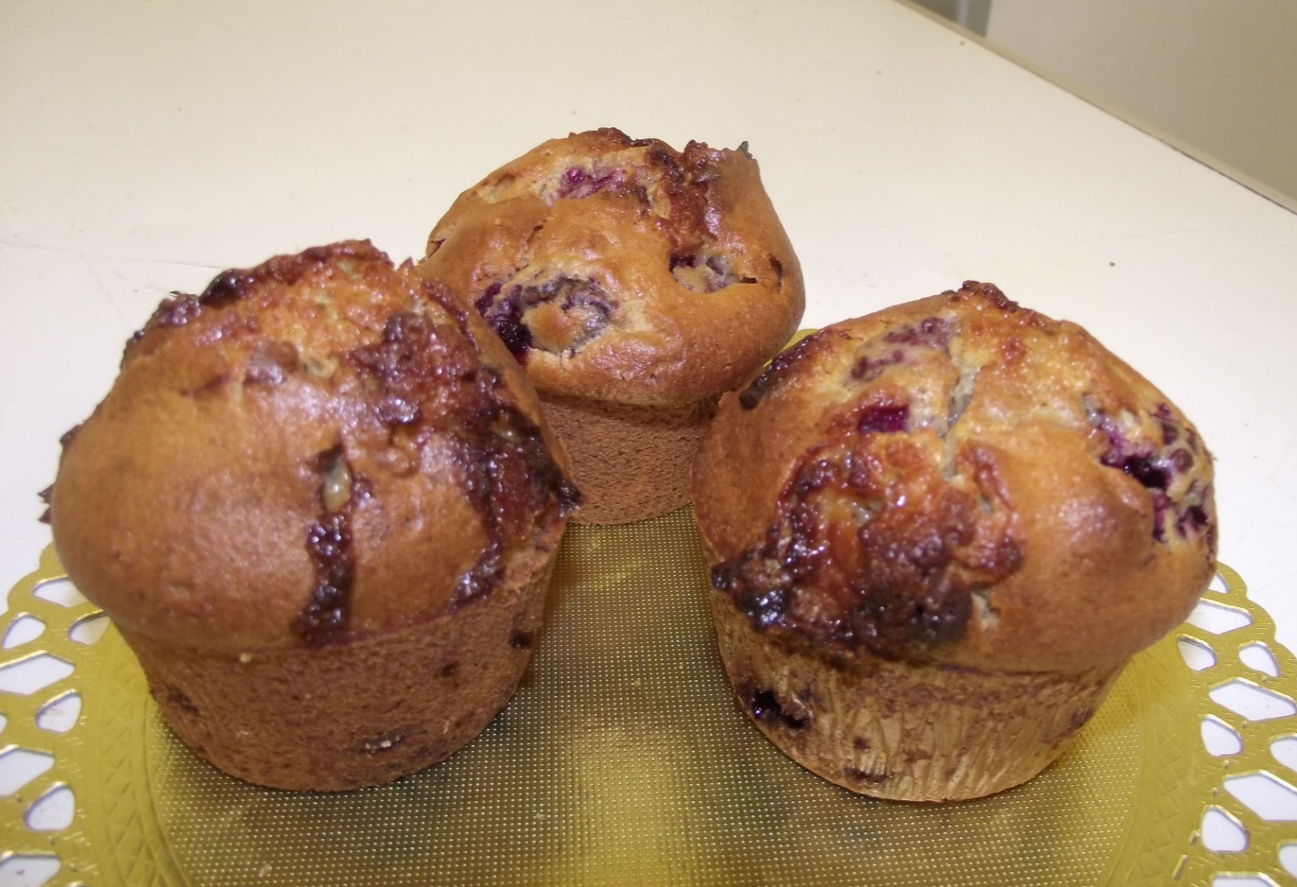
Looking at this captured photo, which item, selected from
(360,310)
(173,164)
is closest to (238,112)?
(173,164)

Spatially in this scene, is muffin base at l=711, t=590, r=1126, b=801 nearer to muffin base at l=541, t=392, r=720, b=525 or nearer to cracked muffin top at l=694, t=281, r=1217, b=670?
cracked muffin top at l=694, t=281, r=1217, b=670

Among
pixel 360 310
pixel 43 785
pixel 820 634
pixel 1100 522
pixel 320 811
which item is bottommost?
pixel 320 811

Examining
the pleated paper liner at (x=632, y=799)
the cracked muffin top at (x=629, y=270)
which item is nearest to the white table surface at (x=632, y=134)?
the pleated paper liner at (x=632, y=799)

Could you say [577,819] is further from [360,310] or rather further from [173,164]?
[173,164]

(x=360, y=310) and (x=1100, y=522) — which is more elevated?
(x=360, y=310)

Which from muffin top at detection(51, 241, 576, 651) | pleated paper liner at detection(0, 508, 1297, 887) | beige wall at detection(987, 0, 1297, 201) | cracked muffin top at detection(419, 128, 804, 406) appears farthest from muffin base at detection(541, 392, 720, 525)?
beige wall at detection(987, 0, 1297, 201)

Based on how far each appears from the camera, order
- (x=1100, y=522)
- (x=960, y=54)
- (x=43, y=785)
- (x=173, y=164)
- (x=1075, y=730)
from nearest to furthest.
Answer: (x=1100, y=522)
(x=43, y=785)
(x=1075, y=730)
(x=173, y=164)
(x=960, y=54)

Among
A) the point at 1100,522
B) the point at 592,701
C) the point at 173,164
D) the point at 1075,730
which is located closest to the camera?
the point at 1100,522
